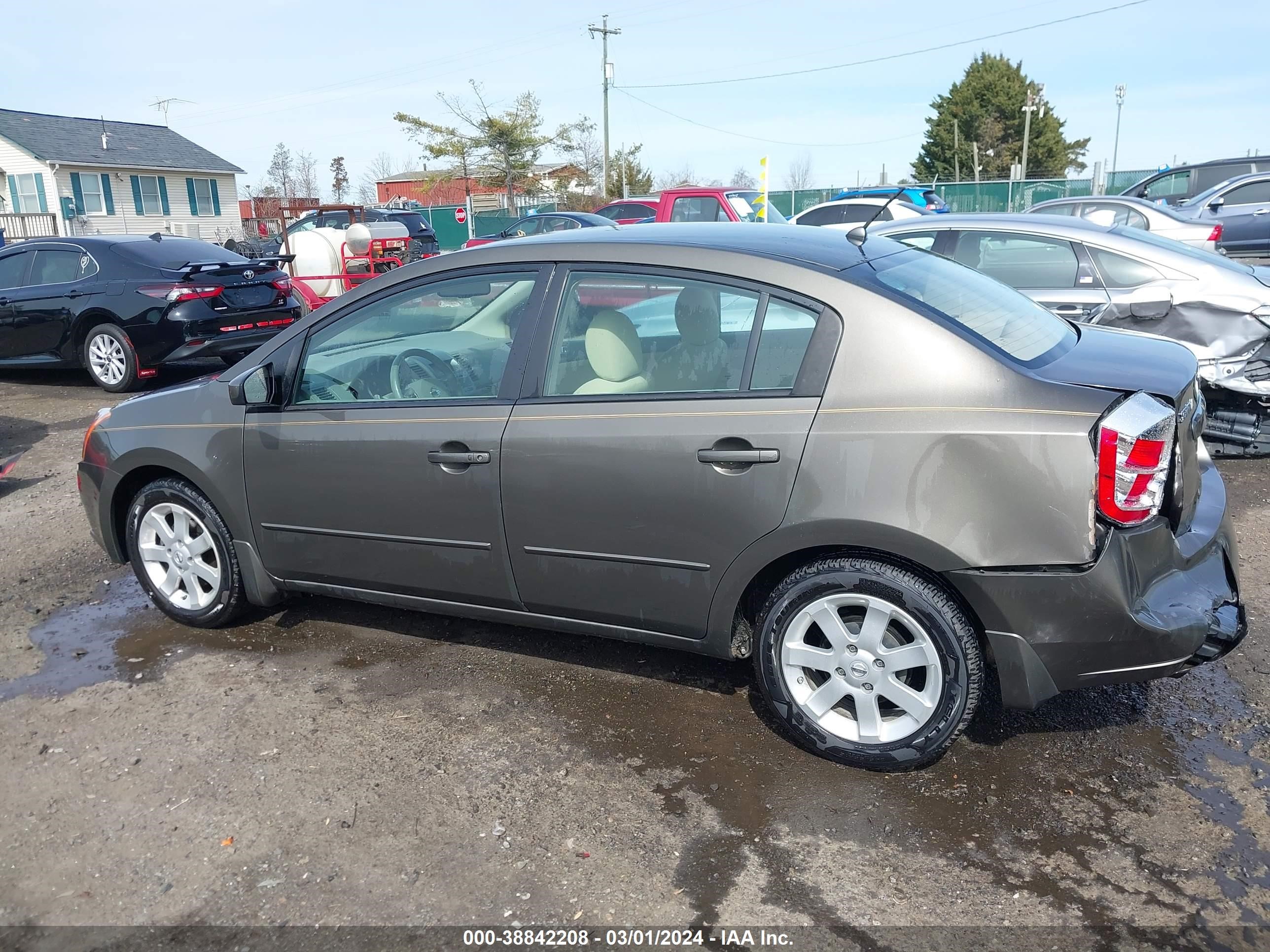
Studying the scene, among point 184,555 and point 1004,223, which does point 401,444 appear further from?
point 1004,223

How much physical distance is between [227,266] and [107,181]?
1271 inches

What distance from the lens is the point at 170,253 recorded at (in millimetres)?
10344

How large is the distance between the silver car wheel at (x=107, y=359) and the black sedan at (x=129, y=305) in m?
0.01

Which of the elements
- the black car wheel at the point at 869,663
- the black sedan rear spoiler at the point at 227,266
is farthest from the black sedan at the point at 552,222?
the black car wheel at the point at 869,663

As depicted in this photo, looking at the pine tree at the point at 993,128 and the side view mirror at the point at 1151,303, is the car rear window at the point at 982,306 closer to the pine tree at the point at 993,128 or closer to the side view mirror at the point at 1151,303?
the side view mirror at the point at 1151,303

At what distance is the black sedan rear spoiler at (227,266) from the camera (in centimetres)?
997

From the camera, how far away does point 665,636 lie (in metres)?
3.49

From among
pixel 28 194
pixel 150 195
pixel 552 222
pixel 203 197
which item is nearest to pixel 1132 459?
pixel 552 222

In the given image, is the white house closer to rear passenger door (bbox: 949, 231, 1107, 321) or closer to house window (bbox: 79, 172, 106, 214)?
house window (bbox: 79, 172, 106, 214)

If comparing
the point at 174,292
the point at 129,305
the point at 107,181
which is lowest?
the point at 129,305

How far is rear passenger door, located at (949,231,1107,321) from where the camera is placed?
677cm

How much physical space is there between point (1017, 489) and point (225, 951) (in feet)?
8.12

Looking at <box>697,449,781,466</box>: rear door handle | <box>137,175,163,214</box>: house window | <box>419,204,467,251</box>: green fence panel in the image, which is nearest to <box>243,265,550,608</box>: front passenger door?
<box>697,449,781,466</box>: rear door handle

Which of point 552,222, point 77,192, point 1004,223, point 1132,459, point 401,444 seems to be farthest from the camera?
point 77,192
